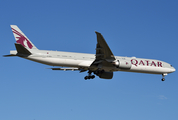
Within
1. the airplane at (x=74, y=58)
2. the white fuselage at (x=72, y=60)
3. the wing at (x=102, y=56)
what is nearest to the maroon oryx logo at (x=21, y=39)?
the airplane at (x=74, y=58)

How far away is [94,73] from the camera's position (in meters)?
35.3

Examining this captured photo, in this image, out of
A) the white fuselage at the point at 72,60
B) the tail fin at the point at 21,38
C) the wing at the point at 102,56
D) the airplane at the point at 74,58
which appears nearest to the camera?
the wing at the point at 102,56

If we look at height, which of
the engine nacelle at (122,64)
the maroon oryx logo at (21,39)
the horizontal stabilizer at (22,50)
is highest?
the maroon oryx logo at (21,39)

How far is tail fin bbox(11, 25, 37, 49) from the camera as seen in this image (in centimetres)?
3033

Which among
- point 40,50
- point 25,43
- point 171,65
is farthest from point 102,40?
point 171,65

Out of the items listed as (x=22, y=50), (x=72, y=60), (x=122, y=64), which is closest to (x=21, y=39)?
Answer: (x=22, y=50)

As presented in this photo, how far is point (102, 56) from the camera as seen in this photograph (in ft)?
94.5

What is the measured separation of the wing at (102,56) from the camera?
26184 mm

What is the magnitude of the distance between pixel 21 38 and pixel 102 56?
35.5ft

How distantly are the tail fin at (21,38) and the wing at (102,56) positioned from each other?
27.5 ft

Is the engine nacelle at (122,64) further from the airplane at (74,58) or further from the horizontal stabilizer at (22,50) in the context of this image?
the horizontal stabilizer at (22,50)

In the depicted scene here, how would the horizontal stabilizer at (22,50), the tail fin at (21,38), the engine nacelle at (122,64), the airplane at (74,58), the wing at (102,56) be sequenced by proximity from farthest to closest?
the tail fin at (21,38), the engine nacelle at (122,64), the airplane at (74,58), the horizontal stabilizer at (22,50), the wing at (102,56)

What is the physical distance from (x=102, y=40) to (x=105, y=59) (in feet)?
13.1

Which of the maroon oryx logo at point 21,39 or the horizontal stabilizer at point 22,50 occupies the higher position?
the maroon oryx logo at point 21,39
